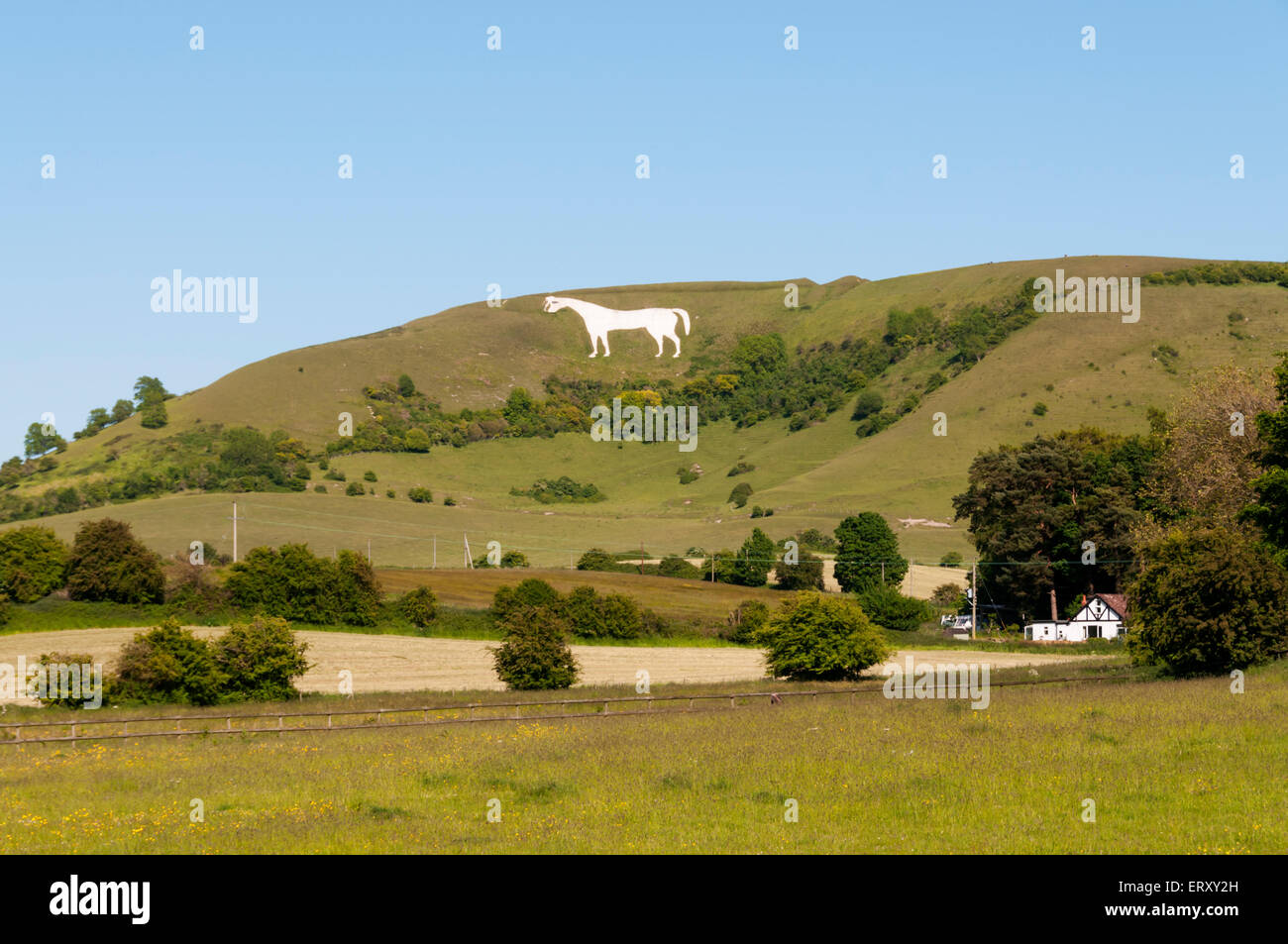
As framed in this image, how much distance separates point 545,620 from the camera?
2340 inches

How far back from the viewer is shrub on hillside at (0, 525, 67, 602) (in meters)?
72.0

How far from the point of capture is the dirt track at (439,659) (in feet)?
205

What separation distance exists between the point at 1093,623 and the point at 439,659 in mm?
53260

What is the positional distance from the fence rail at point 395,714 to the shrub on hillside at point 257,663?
689cm

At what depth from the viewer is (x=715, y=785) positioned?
29016 mm

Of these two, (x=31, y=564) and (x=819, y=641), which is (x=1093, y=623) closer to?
(x=819, y=641)

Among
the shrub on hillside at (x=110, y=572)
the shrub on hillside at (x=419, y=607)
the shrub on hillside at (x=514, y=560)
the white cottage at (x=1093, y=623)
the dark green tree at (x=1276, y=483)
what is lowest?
the white cottage at (x=1093, y=623)

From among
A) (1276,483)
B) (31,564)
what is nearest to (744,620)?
(1276,483)

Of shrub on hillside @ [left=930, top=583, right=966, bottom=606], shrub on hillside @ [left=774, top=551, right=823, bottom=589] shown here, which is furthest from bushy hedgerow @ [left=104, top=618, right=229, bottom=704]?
shrub on hillside @ [left=930, top=583, right=966, bottom=606]

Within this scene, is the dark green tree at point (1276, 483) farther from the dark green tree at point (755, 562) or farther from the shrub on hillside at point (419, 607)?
the dark green tree at point (755, 562)

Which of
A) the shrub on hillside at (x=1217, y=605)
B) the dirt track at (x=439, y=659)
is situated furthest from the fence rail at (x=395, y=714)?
the dirt track at (x=439, y=659)

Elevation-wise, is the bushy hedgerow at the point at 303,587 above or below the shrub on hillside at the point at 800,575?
above
